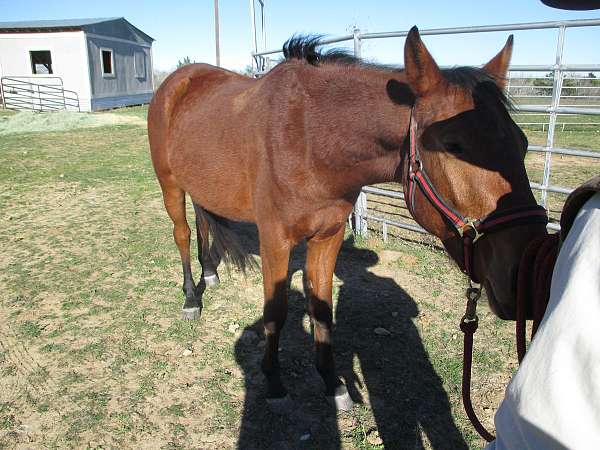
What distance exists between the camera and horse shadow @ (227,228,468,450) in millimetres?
2516

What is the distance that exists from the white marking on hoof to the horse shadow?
3 cm

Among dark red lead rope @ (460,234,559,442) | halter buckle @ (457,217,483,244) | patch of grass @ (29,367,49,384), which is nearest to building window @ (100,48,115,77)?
patch of grass @ (29,367,49,384)

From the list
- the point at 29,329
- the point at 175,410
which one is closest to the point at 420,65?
the point at 175,410

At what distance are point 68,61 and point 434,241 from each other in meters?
21.6

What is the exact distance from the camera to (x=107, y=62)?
2373 cm

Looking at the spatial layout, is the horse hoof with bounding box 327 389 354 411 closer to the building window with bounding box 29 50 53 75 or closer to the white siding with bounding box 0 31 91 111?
the white siding with bounding box 0 31 91 111

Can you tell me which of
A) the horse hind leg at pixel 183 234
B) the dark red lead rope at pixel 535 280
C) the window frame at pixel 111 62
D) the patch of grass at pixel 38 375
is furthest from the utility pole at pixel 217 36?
the dark red lead rope at pixel 535 280

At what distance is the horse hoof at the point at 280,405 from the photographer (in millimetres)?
2693

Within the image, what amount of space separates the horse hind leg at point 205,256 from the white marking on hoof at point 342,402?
196 centimetres

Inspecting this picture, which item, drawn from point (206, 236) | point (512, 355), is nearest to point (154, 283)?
point (206, 236)

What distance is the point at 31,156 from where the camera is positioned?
10195mm

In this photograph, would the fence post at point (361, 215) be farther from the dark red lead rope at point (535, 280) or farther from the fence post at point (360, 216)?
the dark red lead rope at point (535, 280)

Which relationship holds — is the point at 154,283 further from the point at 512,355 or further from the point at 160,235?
the point at 512,355

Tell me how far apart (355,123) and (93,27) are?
23228 mm
